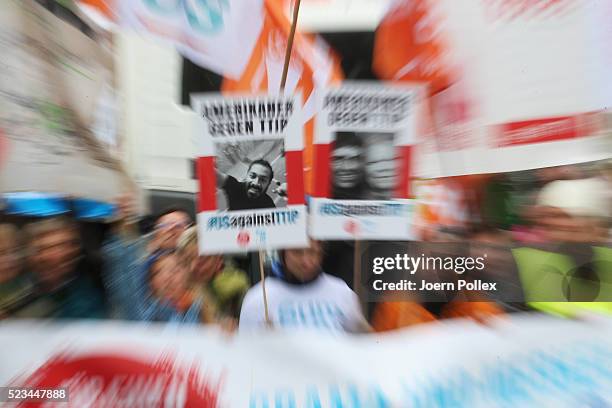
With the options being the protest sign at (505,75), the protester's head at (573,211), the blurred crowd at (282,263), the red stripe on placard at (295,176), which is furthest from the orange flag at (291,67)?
the protester's head at (573,211)

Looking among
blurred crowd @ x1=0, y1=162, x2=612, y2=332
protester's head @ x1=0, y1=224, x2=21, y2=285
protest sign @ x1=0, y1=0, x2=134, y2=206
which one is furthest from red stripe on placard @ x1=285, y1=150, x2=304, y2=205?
protester's head @ x1=0, y1=224, x2=21, y2=285

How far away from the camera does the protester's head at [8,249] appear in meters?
0.93

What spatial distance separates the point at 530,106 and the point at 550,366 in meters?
0.53

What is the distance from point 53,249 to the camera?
3.11 feet

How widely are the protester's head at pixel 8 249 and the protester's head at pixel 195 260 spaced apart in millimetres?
326

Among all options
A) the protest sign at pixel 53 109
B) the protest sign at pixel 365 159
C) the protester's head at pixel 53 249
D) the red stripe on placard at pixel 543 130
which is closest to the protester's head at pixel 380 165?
the protest sign at pixel 365 159

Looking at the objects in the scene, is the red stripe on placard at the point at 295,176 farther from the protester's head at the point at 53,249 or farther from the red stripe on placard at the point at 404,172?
the protester's head at the point at 53,249

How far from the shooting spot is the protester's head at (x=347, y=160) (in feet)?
3.04

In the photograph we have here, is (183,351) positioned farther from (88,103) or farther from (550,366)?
(550,366)

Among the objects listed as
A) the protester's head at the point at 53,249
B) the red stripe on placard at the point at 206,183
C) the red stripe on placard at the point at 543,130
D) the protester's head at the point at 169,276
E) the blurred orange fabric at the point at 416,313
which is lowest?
the blurred orange fabric at the point at 416,313

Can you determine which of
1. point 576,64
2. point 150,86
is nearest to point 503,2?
point 576,64

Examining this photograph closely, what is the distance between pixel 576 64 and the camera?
0.92 metres

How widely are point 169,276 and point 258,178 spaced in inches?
10.8

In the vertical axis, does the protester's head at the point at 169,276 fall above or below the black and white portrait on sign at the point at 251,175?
below
